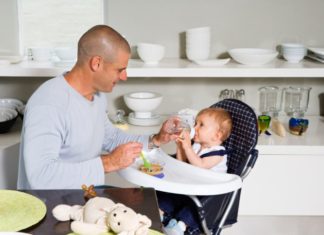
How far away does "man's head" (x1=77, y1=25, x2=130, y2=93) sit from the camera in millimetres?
1912

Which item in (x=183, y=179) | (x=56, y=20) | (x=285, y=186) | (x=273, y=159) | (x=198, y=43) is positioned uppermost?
(x=56, y=20)

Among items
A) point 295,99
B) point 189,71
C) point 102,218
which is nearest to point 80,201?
point 102,218

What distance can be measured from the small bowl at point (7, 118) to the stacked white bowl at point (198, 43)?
110cm

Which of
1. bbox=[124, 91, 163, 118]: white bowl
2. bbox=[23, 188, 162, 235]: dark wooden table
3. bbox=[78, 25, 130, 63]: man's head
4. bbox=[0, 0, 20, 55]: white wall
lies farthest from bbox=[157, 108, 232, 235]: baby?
bbox=[0, 0, 20, 55]: white wall

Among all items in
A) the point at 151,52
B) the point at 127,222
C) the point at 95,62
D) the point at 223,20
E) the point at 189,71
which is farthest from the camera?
the point at 223,20

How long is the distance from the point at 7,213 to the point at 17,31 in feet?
7.02

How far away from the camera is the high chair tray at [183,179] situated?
1.81 meters

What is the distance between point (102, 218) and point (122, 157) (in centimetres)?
59

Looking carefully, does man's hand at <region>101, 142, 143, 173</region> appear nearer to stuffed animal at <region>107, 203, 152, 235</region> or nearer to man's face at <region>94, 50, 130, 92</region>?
man's face at <region>94, 50, 130, 92</region>

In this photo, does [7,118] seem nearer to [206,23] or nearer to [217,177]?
[206,23]

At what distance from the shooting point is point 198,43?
3062 mm

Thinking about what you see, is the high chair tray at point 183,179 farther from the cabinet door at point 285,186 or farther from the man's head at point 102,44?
the cabinet door at point 285,186

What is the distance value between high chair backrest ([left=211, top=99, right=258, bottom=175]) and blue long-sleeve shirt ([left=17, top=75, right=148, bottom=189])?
56 cm

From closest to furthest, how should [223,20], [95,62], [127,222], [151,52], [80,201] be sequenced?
[127,222], [80,201], [95,62], [151,52], [223,20]
